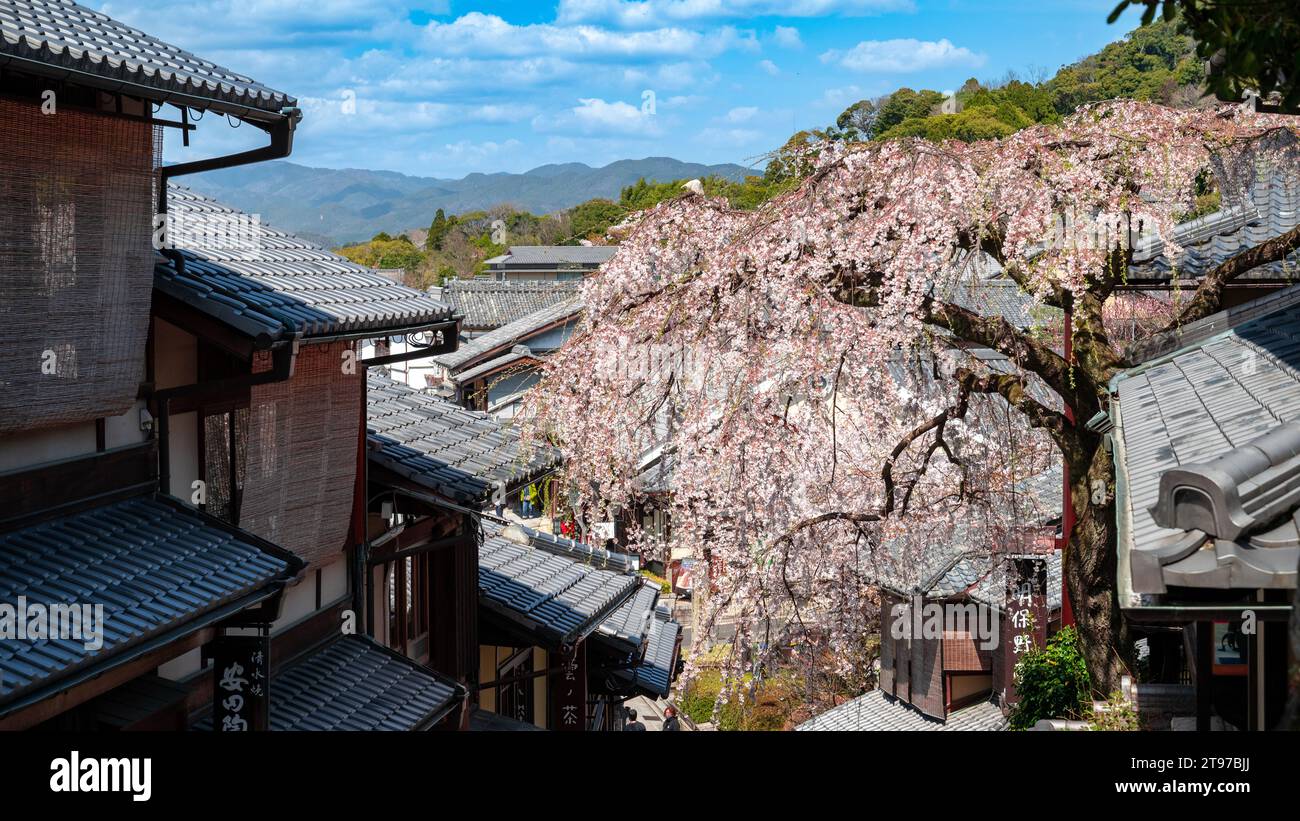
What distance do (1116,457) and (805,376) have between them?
159 inches

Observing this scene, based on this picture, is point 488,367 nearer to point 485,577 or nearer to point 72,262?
point 485,577

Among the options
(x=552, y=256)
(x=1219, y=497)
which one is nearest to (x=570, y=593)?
(x=1219, y=497)

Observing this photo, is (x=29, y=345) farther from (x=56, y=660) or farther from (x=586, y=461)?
(x=586, y=461)

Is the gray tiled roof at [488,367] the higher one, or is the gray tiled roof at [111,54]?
the gray tiled roof at [111,54]

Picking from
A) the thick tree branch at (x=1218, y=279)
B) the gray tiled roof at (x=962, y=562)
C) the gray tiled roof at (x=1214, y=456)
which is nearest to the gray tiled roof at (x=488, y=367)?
the gray tiled roof at (x=962, y=562)

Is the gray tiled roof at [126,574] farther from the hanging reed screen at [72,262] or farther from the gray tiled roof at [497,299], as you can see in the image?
the gray tiled roof at [497,299]

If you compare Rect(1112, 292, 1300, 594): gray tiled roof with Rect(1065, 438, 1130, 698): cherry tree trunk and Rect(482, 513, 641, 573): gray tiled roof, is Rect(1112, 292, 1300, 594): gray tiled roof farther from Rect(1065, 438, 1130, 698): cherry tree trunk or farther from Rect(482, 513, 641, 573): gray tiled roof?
Rect(482, 513, 641, 573): gray tiled roof

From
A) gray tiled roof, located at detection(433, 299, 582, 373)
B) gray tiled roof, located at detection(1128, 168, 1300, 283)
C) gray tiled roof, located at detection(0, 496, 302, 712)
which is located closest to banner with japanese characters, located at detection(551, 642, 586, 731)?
gray tiled roof, located at detection(1128, 168, 1300, 283)

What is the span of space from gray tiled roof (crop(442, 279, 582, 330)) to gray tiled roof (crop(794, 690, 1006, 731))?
1155 inches

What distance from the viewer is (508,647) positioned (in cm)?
1473

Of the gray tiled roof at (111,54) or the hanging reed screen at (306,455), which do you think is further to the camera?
the hanging reed screen at (306,455)

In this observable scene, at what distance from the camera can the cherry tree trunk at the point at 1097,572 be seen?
9.91 m

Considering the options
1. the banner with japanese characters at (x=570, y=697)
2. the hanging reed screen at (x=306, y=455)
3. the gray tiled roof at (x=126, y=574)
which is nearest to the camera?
the gray tiled roof at (x=126, y=574)

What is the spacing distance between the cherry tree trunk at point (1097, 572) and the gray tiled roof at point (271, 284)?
6.05m
